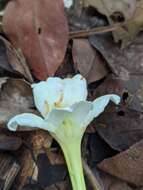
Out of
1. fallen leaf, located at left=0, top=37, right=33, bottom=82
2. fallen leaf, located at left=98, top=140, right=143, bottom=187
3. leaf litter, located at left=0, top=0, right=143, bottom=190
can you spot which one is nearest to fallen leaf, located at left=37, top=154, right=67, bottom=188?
leaf litter, located at left=0, top=0, right=143, bottom=190

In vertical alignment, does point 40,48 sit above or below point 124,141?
above

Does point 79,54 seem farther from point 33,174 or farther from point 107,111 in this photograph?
point 33,174

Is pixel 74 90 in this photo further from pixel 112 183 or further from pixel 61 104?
pixel 112 183

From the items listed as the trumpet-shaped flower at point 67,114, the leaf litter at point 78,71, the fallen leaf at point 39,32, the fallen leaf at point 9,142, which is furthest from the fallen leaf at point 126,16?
the fallen leaf at point 9,142

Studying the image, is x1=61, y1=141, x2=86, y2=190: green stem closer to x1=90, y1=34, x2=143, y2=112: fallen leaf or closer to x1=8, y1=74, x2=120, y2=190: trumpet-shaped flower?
x1=8, y1=74, x2=120, y2=190: trumpet-shaped flower

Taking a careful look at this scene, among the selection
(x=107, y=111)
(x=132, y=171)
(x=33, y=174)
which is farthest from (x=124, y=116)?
(x=33, y=174)

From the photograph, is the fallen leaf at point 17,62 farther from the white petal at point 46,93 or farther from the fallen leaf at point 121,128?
the fallen leaf at point 121,128

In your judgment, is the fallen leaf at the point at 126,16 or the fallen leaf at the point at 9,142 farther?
the fallen leaf at the point at 126,16
